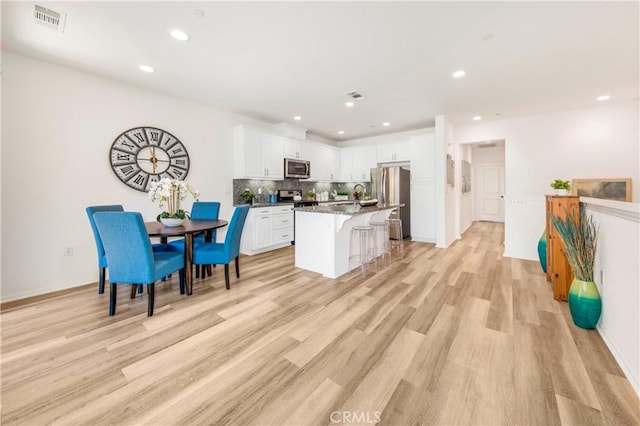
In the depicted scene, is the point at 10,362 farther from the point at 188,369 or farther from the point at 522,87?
the point at 522,87

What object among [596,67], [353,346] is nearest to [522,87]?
[596,67]

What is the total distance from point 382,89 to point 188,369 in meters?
3.96

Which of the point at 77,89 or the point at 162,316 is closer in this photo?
Answer: the point at 162,316

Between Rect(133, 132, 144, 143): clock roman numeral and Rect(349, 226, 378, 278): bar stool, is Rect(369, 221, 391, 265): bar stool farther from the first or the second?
Rect(133, 132, 144, 143): clock roman numeral

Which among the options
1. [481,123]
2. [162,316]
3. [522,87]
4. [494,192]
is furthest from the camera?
[494,192]

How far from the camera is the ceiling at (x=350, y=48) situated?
209 centimetres

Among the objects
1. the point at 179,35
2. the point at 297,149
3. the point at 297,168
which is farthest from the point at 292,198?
the point at 179,35

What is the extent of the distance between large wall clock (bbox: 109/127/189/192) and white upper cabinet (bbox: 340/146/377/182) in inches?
161

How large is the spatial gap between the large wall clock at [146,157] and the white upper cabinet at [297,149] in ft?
6.83

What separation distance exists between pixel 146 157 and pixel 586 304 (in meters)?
5.29

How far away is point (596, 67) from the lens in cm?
308

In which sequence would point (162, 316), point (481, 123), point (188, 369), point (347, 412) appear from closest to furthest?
1. point (347, 412)
2. point (188, 369)
3. point (162, 316)
4. point (481, 123)

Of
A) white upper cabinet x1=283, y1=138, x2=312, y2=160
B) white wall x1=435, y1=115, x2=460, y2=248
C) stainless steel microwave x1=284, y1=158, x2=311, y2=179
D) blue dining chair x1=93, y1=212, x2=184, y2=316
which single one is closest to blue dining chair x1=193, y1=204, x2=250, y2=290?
blue dining chair x1=93, y1=212, x2=184, y2=316

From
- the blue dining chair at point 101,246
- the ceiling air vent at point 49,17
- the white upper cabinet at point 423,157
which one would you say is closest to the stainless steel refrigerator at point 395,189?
the white upper cabinet at point 423,157
